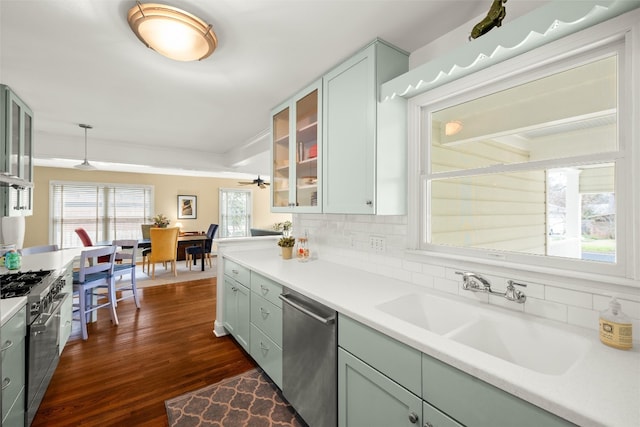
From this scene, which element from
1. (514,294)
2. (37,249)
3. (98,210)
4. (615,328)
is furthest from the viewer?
(98,210)

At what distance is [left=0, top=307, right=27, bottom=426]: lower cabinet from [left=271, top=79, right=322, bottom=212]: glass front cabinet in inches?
71.4

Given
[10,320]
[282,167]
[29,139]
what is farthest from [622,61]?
[29,139]

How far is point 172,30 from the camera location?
4.95 ft

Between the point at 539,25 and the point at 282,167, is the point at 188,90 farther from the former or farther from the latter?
the point at 539,25

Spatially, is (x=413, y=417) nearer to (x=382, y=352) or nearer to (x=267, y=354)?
(x=382, y=352)

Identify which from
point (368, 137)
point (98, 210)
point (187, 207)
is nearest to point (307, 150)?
point (368, 137)

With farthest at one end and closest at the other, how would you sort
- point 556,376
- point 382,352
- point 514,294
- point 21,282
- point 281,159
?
point 281,159, point 21,282, point 514,294, point 382,352, point 556,376

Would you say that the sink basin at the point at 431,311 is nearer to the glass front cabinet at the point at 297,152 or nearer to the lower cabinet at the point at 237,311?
the glass front cabinet at the point at 297,152

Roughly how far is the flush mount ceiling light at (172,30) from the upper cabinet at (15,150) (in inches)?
64.9

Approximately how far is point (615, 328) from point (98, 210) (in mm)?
8438

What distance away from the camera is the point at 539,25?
109 centimetres

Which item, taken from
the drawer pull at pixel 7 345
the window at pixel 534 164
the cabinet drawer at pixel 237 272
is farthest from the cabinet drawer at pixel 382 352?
the drawer pull at pixel 7 345

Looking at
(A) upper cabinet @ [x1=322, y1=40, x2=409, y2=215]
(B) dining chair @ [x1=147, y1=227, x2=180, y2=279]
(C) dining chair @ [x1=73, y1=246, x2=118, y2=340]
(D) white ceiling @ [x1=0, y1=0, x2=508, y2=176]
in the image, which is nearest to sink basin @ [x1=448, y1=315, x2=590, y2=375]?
(A) upper cabinet @ [x1=322, y1=40, x2=409, y2=215]

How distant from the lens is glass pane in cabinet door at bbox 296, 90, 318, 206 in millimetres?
2279
